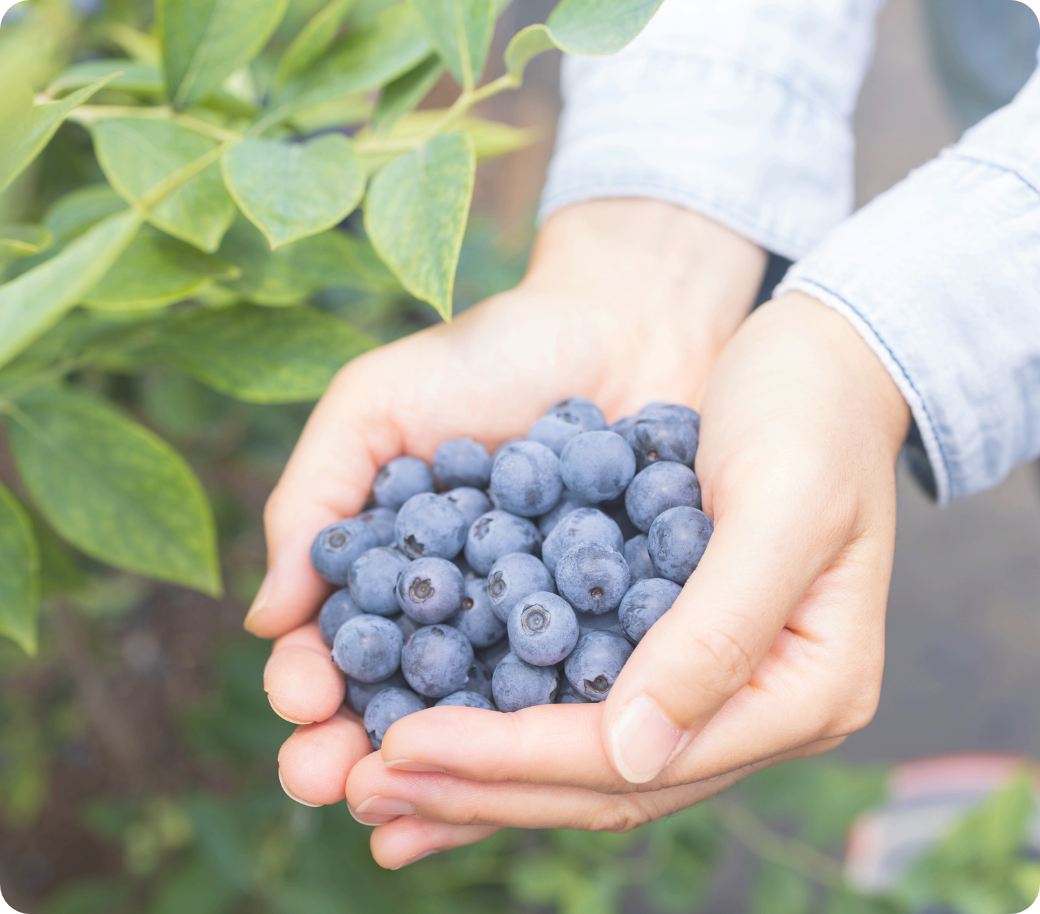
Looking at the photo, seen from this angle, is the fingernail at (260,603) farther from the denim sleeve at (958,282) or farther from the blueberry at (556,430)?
the denim sleeve at (958,282)

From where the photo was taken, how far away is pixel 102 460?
760mm

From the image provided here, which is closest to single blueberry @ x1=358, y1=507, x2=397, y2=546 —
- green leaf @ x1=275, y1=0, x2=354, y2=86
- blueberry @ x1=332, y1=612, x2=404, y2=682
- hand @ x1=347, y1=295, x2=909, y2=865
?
blueberry @ x1=332, y1=612, x2=404, y2=682

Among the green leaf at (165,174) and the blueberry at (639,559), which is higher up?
the green leaf at (165,174)

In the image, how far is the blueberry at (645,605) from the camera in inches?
25.0

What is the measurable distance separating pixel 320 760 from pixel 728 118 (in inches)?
35.8

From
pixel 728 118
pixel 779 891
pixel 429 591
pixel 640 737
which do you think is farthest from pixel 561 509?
pixel 779 891

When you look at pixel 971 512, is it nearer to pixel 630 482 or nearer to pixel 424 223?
pixel 630 482

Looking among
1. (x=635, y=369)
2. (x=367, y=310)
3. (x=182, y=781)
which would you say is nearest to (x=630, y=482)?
(x=635, y=369)

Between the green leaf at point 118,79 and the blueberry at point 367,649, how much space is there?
491 millimetres

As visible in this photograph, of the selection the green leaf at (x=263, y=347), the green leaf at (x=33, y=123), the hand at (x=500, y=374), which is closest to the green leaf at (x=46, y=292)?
the green leaf at (x=33, y=123)

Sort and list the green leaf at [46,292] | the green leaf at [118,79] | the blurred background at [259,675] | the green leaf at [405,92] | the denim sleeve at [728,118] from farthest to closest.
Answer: the blurred background at [259,675] < the denim sleeve at [728,118] < the green leaf at [405,92] < the green leaf at [118,79] < the green leaf at [46,292]

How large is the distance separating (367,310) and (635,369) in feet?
1.53

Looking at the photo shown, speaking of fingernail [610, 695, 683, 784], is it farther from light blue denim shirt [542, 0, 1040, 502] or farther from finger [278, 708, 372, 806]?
light blue denim shirt [542, 0, 1040, 502]

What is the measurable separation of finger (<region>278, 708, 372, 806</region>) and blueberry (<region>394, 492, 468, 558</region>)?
0.17 metres
